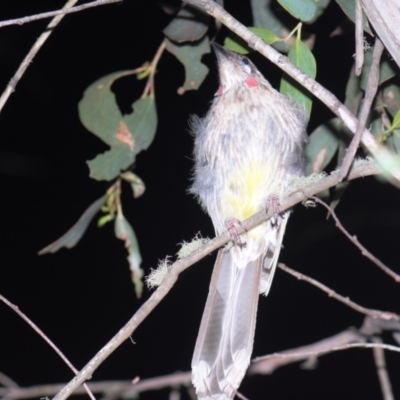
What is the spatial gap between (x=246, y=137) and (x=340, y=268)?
1959mm

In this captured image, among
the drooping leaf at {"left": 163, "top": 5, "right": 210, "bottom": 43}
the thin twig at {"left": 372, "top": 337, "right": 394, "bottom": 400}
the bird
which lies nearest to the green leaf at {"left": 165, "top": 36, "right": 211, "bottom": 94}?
the bird

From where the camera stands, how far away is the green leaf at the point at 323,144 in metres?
2.81

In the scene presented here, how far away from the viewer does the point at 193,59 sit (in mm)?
2840

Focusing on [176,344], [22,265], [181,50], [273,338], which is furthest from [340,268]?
[181,50]

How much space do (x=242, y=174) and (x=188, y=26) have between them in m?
0.64

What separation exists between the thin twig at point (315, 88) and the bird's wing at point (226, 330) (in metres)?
1.00

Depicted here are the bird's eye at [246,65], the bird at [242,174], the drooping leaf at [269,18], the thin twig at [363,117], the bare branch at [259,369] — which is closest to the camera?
the thin twig at [363,117]

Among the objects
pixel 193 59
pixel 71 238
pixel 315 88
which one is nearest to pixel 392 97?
pixel 193 59

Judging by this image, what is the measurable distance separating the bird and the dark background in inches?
48.2

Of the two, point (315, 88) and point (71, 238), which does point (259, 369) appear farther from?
point (315, 88)

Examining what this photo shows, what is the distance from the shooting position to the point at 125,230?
3051 millimetres

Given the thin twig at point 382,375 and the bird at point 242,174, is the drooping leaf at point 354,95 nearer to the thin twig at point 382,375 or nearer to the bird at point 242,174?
the bird at point 242,174

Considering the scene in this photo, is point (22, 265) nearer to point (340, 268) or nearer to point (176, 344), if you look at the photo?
point (176, 344)

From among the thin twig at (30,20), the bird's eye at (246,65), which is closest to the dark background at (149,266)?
the bird's eye at (246,65)
